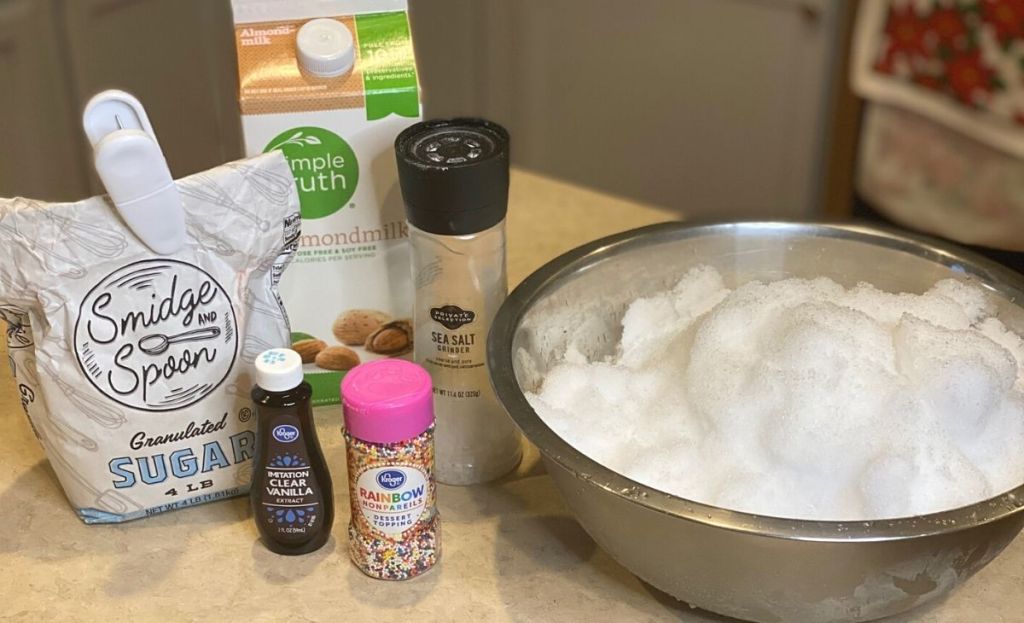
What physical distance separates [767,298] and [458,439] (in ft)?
0.94

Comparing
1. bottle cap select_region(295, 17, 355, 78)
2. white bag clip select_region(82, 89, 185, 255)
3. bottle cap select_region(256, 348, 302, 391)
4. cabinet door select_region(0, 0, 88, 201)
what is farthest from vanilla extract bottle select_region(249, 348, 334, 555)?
cabinet door select_region(0, 0, 88, 201)

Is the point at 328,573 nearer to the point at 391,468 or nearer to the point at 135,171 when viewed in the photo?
the point at 391,468

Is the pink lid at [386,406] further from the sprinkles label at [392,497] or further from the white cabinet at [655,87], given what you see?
the white cabinet at [655,87]

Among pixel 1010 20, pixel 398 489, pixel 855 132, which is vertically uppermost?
pixel 1010 20

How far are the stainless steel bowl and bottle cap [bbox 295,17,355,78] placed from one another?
24cm

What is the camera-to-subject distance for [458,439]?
96 centimetres

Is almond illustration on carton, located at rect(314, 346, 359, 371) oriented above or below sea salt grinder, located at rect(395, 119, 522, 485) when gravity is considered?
below

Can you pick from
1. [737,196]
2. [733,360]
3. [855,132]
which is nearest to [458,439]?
[733,360]

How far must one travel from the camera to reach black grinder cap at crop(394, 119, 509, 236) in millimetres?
858

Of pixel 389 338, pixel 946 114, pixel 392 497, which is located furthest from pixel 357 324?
pixel 946 114

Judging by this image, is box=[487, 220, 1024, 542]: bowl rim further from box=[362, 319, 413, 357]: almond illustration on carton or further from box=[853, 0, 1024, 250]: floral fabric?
box=[853, 0, 1024, 250]: floral fabric

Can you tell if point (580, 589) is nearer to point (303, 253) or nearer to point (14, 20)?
point (303, 253)

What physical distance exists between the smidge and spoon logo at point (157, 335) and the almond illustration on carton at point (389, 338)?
18cm

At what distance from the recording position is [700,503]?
72 cm
